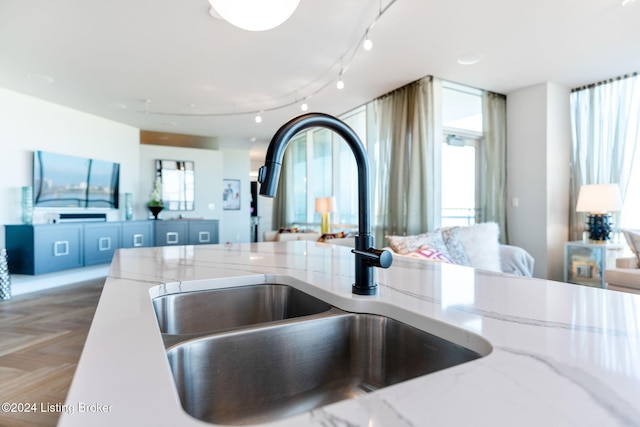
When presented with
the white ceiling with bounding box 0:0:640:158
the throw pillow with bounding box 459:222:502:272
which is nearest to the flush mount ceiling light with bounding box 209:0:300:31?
the white ceiling with bounding box 0:0:640:158

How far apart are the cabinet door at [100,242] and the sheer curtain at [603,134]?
20.6 ft

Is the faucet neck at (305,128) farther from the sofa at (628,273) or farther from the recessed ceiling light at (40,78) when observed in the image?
the recessed ceiling light at (40,78)

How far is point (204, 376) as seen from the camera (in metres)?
0.57

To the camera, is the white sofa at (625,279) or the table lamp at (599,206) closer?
the white sofa at (625,279)

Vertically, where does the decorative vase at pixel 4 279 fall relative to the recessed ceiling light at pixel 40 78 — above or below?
below

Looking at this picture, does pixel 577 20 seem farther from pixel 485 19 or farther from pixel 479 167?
pixel 479 167

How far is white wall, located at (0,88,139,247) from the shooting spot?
4.20 meters

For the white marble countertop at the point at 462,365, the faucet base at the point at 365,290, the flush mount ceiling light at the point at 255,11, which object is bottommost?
the white marble countertop at the point at 462,365

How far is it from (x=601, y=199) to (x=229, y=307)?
400 centimetres

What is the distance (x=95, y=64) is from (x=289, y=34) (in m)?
2.14

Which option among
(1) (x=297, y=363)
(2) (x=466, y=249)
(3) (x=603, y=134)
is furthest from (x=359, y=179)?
(3) (x=603, y=134)

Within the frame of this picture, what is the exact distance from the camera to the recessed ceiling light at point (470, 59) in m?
3.37

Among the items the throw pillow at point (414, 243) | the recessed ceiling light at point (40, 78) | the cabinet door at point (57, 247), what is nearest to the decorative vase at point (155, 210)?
the cabinet door at point (57, 247)

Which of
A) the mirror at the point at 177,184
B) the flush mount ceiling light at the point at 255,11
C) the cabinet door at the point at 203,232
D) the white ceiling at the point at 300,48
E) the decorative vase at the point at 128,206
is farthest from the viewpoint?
the mirror at the point at 177,184
